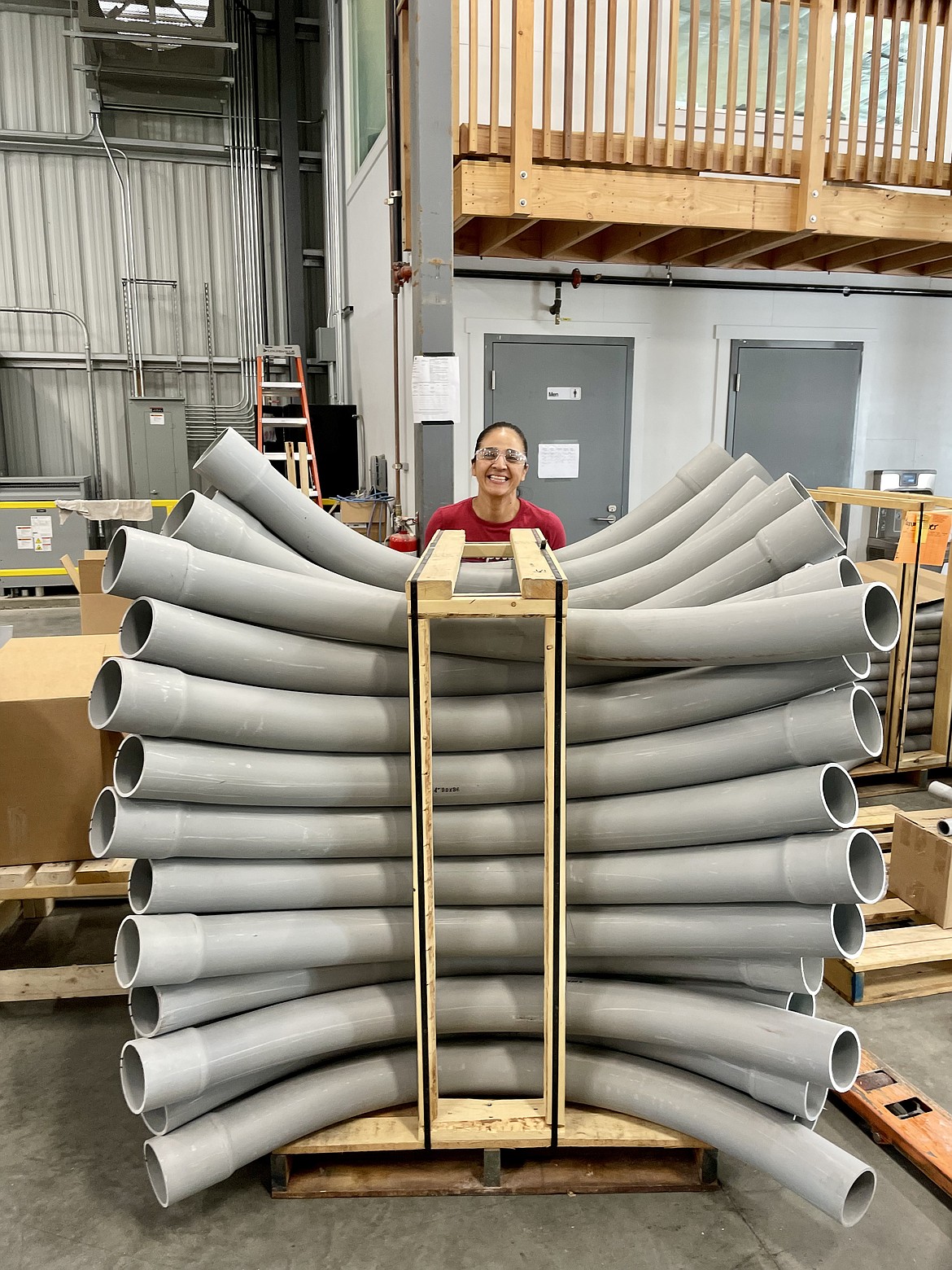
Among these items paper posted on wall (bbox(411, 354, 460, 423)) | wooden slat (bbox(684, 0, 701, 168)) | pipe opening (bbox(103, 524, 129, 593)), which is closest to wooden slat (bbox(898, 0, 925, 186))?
wooden slat (bbox(684, 0, 701, 168))

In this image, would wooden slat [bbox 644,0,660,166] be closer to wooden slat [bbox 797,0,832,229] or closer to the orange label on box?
wooden slat [bbox 797,0,832,229]

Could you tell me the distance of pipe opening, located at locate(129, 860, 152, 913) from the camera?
181cm

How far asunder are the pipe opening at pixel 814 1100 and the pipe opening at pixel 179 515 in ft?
5.83

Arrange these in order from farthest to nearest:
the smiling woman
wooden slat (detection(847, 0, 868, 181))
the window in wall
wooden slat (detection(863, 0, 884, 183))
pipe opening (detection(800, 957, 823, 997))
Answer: the window in wall, wooden slat (detection(863, 0, 884, 183)), wooden slat (detection(847, 0, 868, 181)), the smiling woman, pipe opening (detection(800, 957, 823, 997))

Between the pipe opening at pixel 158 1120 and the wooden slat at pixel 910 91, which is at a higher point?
the wooden slat at pixel 910 91

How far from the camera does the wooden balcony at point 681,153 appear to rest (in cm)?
420

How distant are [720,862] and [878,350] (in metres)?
5.85

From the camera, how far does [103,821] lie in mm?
1871

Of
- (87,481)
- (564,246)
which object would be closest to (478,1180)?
(564,246)

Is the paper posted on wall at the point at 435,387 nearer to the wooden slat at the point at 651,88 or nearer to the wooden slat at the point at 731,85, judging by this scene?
the wooden slat at the point at 651,88

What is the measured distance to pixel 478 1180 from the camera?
6.20 ft

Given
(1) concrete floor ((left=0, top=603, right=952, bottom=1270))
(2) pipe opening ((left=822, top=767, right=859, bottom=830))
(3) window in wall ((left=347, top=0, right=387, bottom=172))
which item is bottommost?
(1) concrete floor ((left=0, top=603, right=952, bottom=1270))

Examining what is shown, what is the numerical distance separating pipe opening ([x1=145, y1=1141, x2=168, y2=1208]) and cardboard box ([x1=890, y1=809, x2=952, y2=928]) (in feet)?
7.67

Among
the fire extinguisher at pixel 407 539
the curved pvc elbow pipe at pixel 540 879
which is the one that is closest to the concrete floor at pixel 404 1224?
the curved pvc elbow pipe at pixel 540 879
